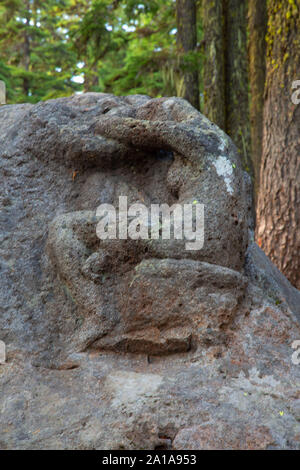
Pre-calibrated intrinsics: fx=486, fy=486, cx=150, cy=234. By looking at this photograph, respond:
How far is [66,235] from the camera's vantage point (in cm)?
263

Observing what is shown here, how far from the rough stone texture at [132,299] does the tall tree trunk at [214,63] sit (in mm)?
3115

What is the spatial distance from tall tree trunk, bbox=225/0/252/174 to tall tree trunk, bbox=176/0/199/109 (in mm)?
535

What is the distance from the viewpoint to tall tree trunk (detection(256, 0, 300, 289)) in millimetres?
4602

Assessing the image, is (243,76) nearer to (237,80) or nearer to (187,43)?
(237,80)

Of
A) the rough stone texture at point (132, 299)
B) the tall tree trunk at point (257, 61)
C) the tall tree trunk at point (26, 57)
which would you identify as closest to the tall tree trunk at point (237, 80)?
the tall tree trunk at point (257, 61)

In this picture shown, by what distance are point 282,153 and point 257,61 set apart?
11.0 feet

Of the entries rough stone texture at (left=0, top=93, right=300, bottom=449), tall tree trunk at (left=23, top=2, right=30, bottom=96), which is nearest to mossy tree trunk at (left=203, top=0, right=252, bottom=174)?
rough stone texture at (left=0, top=93, right=300, bottom=449)

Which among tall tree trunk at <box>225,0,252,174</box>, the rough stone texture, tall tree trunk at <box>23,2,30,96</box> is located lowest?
the rough stone texture

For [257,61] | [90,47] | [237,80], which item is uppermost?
[90,47]

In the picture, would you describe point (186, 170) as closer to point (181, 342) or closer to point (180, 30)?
point (181, 342)

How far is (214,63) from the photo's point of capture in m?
6.28

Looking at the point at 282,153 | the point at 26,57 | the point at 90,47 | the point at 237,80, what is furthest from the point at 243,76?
the point at 26,57

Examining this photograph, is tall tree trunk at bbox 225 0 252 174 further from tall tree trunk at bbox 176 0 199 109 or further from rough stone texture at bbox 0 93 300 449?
rough stone texture at bbox 0 93 300 449
